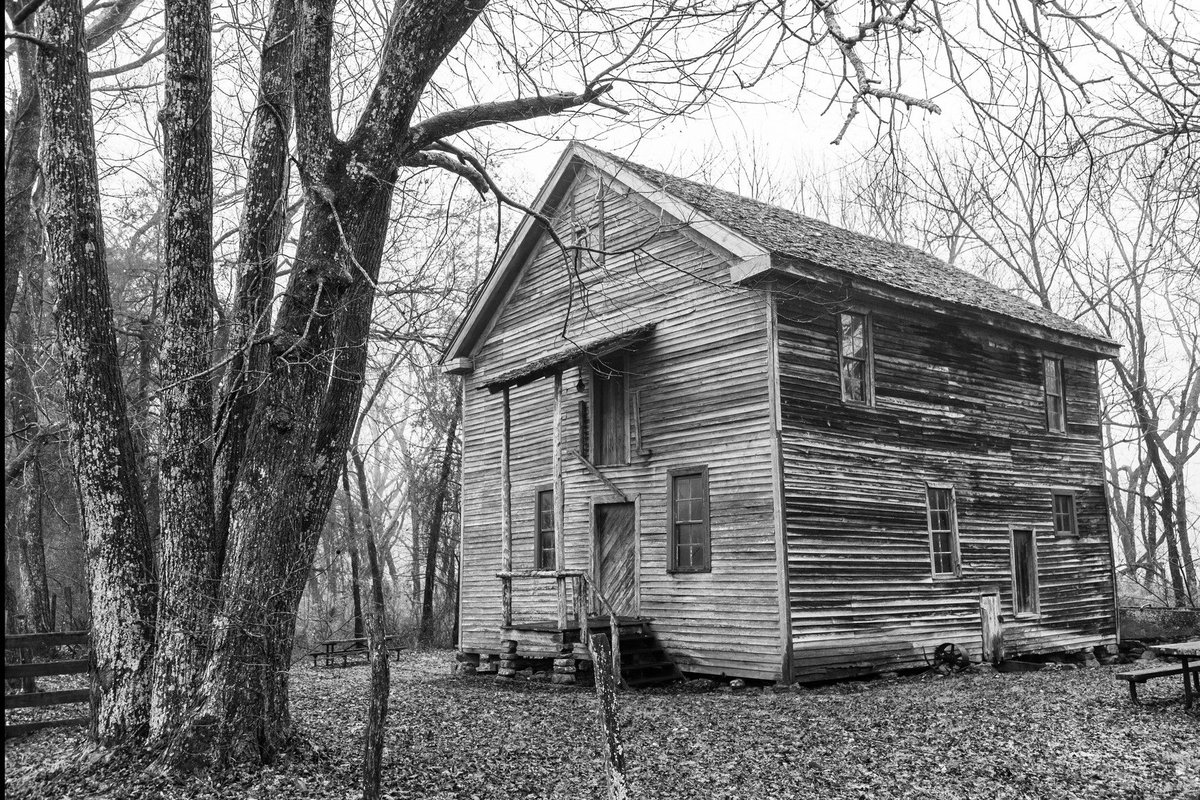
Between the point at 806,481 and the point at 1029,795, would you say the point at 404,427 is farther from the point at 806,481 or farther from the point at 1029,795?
the point at 1029,795

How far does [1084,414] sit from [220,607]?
64.1 ft

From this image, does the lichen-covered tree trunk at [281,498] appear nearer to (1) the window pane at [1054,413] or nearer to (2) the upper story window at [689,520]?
(2) the upper story window at [689,520]

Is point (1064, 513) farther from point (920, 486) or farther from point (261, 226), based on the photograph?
point (261, 226)

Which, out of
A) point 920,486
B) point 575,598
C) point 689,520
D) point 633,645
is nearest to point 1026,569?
point 920,486

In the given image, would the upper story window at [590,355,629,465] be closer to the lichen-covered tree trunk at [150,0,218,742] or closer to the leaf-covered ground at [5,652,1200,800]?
the leaf-covered ground at [5,652,1200,800]

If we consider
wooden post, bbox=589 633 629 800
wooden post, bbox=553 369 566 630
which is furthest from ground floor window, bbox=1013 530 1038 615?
A: wooden post, bbox=589 633 629 800

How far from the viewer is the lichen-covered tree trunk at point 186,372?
25.9 feet

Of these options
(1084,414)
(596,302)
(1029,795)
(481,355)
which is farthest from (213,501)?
(1084,414)

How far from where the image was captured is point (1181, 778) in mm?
8852

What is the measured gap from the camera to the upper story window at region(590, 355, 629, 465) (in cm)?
1784

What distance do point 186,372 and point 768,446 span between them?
9.19 meters

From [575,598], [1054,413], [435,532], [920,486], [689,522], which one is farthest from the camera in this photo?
[435,532]

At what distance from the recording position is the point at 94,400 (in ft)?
27.5

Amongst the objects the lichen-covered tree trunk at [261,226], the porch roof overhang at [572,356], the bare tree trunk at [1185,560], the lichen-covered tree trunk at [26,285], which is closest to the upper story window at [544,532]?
the porch roof overhang at [572,356]
